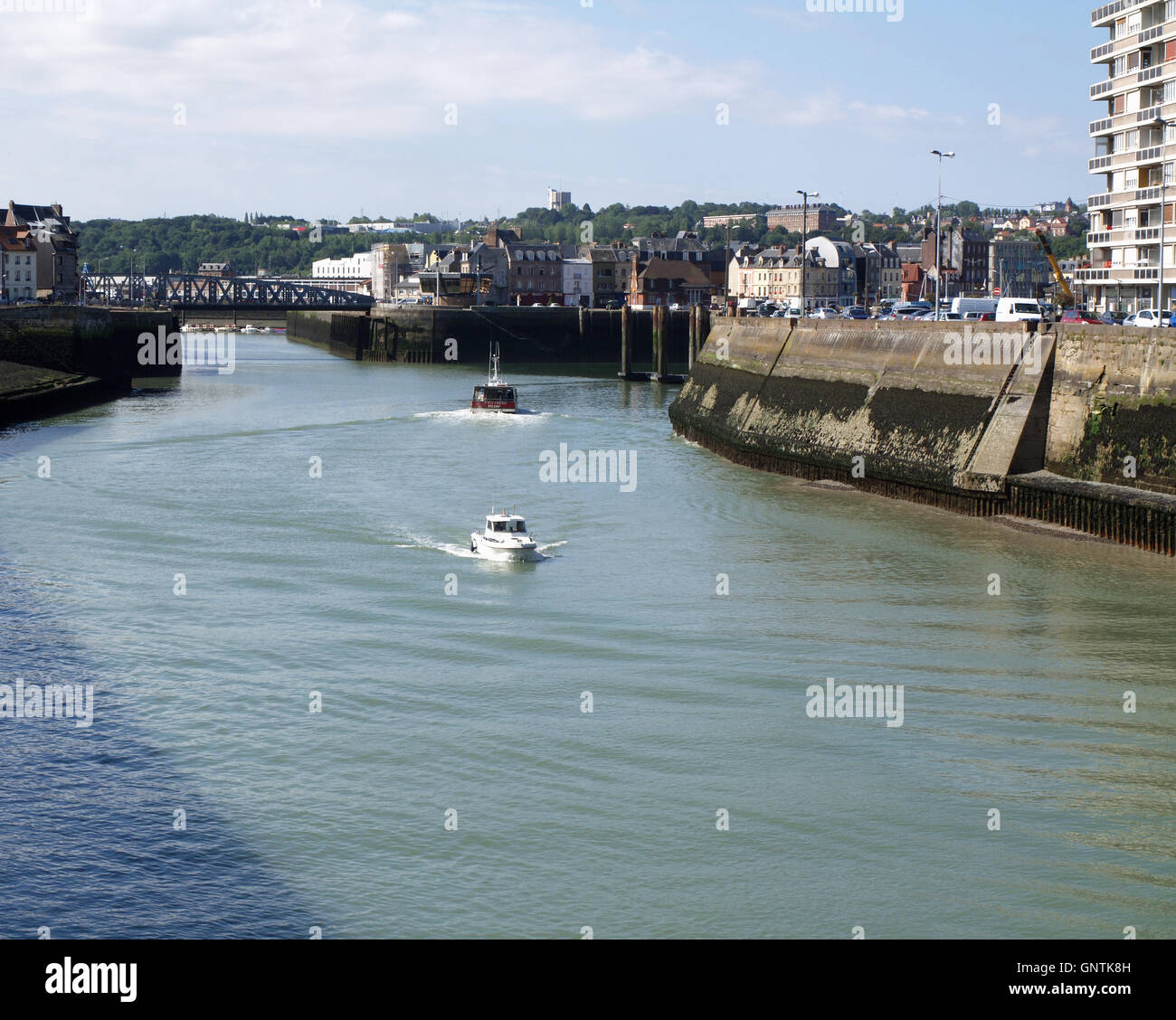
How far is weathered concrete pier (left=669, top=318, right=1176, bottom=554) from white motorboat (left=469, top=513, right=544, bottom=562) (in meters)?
13.8

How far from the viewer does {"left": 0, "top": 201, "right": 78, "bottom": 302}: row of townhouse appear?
498ft

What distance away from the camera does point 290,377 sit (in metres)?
106

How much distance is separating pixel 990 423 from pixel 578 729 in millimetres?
23564

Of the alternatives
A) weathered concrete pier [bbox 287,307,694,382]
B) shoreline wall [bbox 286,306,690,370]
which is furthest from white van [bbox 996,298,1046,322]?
shoreline wall [bbox 286,306,690,370]

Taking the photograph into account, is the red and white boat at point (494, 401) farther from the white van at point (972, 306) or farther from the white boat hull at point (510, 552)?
the white boat hull at point (510, 552)

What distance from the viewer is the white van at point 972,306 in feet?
209

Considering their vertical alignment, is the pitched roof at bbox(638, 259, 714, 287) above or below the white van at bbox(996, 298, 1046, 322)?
above

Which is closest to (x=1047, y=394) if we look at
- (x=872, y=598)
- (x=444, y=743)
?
(x=872, y=598)

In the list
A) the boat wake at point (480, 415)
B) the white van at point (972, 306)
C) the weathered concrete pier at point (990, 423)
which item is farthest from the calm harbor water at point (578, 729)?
the boat wake at point (480, 415)

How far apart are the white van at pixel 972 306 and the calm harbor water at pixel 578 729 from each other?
78.8ft

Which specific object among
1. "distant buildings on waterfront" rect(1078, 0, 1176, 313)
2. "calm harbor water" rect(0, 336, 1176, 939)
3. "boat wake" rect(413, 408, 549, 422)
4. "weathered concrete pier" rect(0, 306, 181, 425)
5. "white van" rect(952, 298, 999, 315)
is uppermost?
"distant buildings on waterfront" rect(1078, 0, 1176, 313)

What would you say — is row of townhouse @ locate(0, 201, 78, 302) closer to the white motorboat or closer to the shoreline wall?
the shoreline wall

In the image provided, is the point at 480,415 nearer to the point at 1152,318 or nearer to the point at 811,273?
the point at 1152,318
